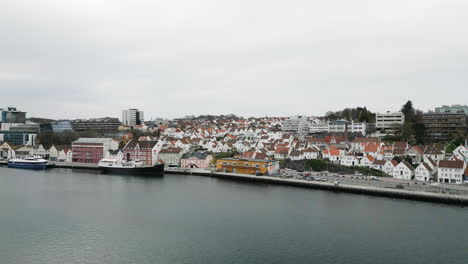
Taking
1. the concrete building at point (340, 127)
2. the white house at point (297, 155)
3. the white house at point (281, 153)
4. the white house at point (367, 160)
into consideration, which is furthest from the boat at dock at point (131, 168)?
the concrete building at point (340, 127)

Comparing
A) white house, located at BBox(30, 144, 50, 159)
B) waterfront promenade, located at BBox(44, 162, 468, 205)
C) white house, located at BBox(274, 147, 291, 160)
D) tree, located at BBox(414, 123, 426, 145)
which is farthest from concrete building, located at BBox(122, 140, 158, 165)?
tree, located at BBox(414, 123, 426, 145)

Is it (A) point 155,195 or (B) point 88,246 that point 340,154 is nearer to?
(A) point 155,195

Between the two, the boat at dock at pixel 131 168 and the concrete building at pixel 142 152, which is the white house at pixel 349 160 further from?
the concrete building at pixel 142 152

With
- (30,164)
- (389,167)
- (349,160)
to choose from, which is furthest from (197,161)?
(30,164)

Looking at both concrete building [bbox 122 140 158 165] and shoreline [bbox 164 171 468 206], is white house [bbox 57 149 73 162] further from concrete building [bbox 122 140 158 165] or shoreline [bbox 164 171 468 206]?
shoreline [bbox 164 171 468 206]

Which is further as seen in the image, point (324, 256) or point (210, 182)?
point (210, 182)

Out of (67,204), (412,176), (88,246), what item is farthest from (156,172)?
(412,176)

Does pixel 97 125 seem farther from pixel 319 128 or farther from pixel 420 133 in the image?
pixel 420 133
